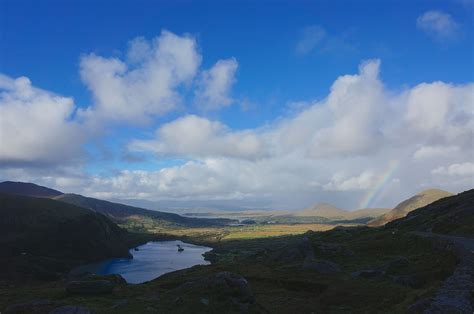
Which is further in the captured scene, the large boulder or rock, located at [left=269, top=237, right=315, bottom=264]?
rock, located at [left=269, top=237, right=315, bottom=264]

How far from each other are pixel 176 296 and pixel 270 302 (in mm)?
11972

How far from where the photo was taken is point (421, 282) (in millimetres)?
43531

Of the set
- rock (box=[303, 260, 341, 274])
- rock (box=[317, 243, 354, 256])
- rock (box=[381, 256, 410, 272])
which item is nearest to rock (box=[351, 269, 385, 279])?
rock (box=[381, 256, 410, 272])

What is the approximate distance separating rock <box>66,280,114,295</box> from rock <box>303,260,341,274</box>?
3132 cm

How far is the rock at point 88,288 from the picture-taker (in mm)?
48812

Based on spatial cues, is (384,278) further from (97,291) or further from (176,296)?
(97,291)

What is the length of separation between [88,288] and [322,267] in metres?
35.3

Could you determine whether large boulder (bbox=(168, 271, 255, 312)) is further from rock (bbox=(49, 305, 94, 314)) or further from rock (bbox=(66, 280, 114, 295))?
rock (bbox=(66, 280, 114, 295))

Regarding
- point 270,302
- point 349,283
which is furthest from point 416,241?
point 270,302

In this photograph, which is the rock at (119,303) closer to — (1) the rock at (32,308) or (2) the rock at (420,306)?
(1) the rock at (32,308)

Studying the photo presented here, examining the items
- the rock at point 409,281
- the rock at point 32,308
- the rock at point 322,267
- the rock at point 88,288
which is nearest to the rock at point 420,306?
the rock at point 409,281

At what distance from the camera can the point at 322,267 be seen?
60.8 meters

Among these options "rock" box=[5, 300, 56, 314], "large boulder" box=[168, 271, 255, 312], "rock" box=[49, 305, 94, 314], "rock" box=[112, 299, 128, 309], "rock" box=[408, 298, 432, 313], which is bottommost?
"rock" box=[5, 300, 56, 314]

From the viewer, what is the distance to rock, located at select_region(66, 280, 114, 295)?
1922 inches
